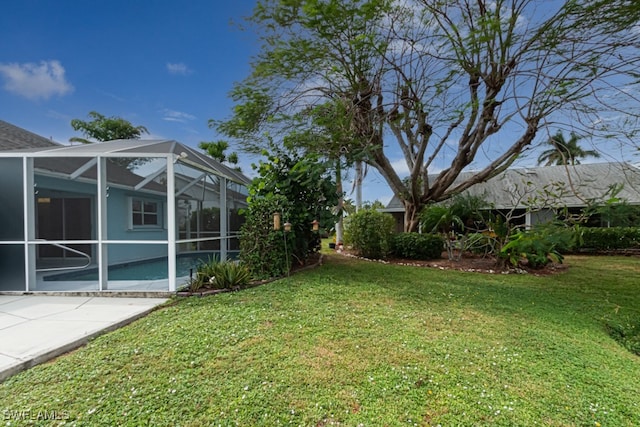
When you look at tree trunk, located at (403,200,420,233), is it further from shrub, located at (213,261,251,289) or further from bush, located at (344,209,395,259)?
shrub, located at (213,261,251,289)

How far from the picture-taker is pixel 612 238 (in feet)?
41.0

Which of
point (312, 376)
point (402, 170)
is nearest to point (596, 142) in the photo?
point (402, 170)

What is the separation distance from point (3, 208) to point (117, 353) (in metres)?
4.90

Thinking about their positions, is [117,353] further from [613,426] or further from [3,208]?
[3,208]

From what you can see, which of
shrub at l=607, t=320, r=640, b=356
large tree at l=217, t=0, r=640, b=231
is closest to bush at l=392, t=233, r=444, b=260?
large tree at l=217, t=0, r=640, b=231

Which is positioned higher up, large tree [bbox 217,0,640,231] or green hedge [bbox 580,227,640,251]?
large tree [bbox 217,0,640,231]

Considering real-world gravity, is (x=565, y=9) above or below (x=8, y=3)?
below

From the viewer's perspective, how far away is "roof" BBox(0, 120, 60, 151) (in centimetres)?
904

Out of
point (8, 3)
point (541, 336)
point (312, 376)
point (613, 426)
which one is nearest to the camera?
point (613, 426)

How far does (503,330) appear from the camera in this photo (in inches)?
156

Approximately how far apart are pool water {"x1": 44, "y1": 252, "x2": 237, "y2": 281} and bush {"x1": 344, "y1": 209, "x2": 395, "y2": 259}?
545cm

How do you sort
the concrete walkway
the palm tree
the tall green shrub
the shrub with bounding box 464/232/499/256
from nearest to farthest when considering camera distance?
the concrete walkway < the tall green shrub < the palm tree < the shrub with bounding box 464/232/499/256

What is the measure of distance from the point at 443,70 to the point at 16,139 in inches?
544

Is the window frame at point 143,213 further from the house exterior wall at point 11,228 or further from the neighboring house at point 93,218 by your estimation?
the house exterior wall at point 11,228
